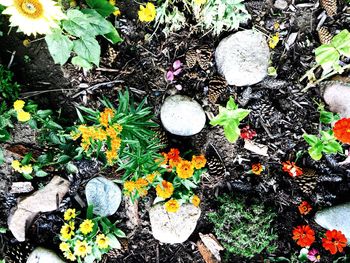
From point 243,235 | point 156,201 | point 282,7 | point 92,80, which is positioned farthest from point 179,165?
point 282,7

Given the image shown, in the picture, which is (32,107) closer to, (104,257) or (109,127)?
(109,127)

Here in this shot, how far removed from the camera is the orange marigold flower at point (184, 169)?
9.34 feet

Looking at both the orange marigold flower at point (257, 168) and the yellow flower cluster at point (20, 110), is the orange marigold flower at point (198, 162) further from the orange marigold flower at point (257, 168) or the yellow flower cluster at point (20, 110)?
the yellow flower cluster at point (20, 110)

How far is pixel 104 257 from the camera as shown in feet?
10.8

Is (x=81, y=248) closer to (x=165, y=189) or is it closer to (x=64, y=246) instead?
(x=64, y=246)

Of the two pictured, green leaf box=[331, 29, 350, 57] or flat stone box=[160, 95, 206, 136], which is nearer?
green leaf box=[331, 29, 350, 57]

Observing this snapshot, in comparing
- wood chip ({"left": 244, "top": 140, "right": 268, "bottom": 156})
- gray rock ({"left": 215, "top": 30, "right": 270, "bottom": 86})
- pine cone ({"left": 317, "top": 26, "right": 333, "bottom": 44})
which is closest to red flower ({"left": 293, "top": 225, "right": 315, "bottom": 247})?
wood chip ({"left": 244, "top": 140, "right": 268, "bottom": 156})

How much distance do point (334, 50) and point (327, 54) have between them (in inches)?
1.8

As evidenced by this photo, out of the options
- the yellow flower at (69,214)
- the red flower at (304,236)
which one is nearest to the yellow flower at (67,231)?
the yellow flower at (69,214)

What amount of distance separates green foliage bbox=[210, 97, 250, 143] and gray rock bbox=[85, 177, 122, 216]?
851 mm

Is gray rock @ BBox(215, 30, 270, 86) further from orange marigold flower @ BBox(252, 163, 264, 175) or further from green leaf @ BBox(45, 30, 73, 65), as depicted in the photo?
green leaf @ BBox(45, 30, 73, 65)

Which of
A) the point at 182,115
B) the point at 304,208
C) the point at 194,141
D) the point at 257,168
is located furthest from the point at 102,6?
the point at 304,208

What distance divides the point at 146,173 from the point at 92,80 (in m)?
0.81

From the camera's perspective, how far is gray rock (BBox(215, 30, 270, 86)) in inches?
123
